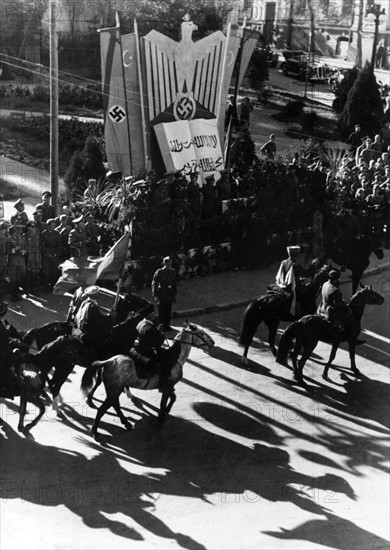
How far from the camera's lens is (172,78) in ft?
59.3

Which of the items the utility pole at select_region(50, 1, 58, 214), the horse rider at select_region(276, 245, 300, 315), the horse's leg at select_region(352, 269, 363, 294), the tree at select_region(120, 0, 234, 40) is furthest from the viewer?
the tree at select_region(120, 0, 234, 40)

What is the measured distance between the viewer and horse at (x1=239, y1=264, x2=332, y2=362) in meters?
13.3

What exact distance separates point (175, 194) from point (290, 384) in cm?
455

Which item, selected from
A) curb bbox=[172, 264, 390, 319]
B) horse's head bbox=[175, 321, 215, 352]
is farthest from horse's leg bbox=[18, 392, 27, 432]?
curb bbox=[172, 264, 390, 319]

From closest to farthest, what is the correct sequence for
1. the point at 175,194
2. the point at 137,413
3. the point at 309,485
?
the point at 309,485
the point at 137,413
the point at 175,194

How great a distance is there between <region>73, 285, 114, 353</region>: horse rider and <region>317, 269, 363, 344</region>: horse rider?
3286 millimetres

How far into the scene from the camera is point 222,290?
639 inches

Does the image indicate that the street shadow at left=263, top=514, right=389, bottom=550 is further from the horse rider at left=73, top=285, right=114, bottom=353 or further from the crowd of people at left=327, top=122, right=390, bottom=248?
the crowd of people at left=327, top=122, right=390, bottom=248

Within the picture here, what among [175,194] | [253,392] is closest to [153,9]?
[175,194]

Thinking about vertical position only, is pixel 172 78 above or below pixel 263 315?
above

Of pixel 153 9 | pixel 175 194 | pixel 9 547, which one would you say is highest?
pixel 153 9

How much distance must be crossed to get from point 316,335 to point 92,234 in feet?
14.0

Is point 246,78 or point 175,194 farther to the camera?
point 246,78

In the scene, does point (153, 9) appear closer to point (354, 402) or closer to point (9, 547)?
point (354, 402)
